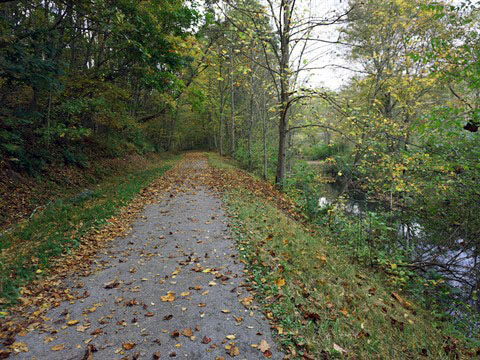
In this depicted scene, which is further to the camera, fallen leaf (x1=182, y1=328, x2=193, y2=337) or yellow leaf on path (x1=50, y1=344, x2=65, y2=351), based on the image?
fallen leaf (x1=182, y1=328, x2=193, y2=337)

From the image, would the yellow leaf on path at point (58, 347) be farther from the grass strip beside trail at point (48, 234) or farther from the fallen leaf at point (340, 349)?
the fallen leaf at point (340, 349)

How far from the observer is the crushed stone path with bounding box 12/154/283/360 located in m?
2.94

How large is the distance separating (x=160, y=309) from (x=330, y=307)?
2460 mm

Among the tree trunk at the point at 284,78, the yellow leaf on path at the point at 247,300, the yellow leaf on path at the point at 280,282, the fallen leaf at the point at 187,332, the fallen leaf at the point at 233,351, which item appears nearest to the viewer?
the fallen leaf at the point at 233,351

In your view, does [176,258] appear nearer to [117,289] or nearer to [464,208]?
[117,289]

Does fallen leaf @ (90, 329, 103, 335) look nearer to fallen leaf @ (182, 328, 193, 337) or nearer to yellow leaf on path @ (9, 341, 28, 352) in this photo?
yellow leaf on path @ (9, 341, 28, 352)

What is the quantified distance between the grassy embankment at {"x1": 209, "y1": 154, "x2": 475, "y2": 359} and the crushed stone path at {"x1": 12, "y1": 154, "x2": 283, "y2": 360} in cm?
33

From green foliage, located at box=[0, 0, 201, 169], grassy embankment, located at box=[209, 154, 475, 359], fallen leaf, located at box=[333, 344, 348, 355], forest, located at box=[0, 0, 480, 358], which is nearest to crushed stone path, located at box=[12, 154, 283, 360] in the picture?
grassy embankment, located at box=[209, 154, 475, 359]

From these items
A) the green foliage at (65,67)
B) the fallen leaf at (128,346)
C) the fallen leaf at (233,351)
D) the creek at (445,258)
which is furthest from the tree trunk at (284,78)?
the fallen leaf at (128,346)

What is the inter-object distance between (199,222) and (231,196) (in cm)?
267

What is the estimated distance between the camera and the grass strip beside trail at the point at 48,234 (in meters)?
4.28

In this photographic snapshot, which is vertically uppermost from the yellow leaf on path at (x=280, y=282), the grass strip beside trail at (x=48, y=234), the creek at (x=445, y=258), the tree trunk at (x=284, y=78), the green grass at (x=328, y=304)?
the tree trunk at (x=284, y=78)

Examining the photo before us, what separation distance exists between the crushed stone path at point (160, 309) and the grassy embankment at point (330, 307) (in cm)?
33

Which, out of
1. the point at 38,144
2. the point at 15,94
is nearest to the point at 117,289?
the point at 38,144
